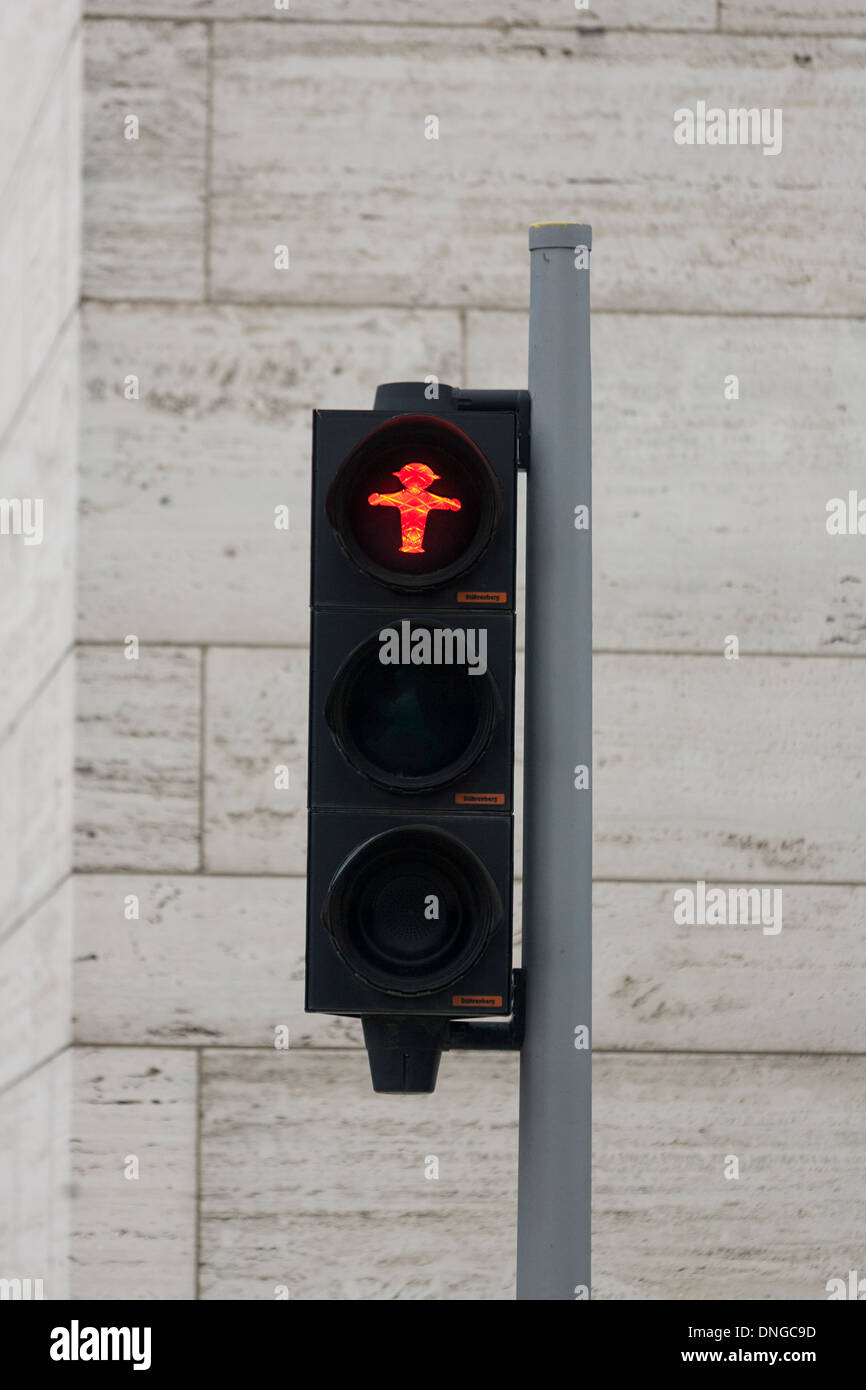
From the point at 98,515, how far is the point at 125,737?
3.06ft

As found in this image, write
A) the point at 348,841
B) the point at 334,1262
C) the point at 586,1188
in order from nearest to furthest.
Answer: the point at 348,841 < the point at 586,1188 < the point at 334,1262

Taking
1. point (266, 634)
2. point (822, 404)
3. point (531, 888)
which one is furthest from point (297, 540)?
point (531, 888)

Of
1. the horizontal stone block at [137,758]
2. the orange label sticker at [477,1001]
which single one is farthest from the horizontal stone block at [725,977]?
the orange label sticker at [477,1001]

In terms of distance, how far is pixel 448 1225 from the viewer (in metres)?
7.27

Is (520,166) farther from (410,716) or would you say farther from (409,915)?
(409,915)

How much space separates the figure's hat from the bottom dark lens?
71 cm

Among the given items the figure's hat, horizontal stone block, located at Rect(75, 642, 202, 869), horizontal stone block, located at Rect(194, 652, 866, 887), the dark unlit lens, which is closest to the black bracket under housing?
the dark unlit lens

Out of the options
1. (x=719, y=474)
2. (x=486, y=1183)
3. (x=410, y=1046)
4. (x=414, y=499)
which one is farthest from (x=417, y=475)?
(x=486, y=1183)

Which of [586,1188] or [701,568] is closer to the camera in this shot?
[586,1188]

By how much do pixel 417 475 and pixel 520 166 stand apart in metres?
4.41

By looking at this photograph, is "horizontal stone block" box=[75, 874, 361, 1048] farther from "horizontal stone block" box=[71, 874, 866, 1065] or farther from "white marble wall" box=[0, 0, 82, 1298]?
"white marble wall" box=[0, 0, 82, 1298]

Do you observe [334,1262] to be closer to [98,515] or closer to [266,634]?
[266,634]

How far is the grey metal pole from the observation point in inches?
151

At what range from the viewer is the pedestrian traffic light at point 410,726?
11.6 ft
